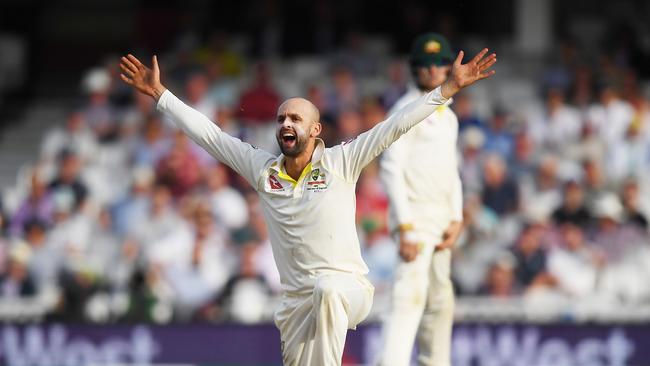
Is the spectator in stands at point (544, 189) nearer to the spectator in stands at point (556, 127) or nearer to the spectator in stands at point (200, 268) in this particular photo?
the spectator in stands at point (556, 127)

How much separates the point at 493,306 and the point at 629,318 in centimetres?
126

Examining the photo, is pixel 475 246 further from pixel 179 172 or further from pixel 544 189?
pixel 179 172

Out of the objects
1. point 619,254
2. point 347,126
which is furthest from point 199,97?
point 619,254

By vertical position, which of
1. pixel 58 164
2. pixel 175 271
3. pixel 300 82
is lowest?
pixel 175 271

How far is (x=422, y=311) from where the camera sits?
8.84 m

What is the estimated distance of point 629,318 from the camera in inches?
507

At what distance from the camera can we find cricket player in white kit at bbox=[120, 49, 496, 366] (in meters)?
7.46

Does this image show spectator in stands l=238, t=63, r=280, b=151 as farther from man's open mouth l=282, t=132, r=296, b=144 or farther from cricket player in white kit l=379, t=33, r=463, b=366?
man's open mouth l=282, t=132, r=296, b=144

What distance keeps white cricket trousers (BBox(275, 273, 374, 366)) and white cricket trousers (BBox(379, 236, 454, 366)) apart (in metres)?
0.95

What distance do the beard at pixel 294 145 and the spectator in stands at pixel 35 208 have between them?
817cm

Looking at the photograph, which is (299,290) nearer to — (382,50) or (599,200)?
(599,200)

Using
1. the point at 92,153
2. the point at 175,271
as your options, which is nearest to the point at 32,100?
the point at 92,153

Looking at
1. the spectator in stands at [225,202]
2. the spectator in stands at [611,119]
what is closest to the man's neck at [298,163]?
the spectator in stands at [225,202]

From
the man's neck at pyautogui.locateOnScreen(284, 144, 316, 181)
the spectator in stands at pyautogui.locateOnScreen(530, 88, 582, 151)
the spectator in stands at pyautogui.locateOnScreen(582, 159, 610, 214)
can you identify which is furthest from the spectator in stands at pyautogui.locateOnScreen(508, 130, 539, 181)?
the man's neck at pyautogui.locateOnScreen(284, 144, 316, 181)
